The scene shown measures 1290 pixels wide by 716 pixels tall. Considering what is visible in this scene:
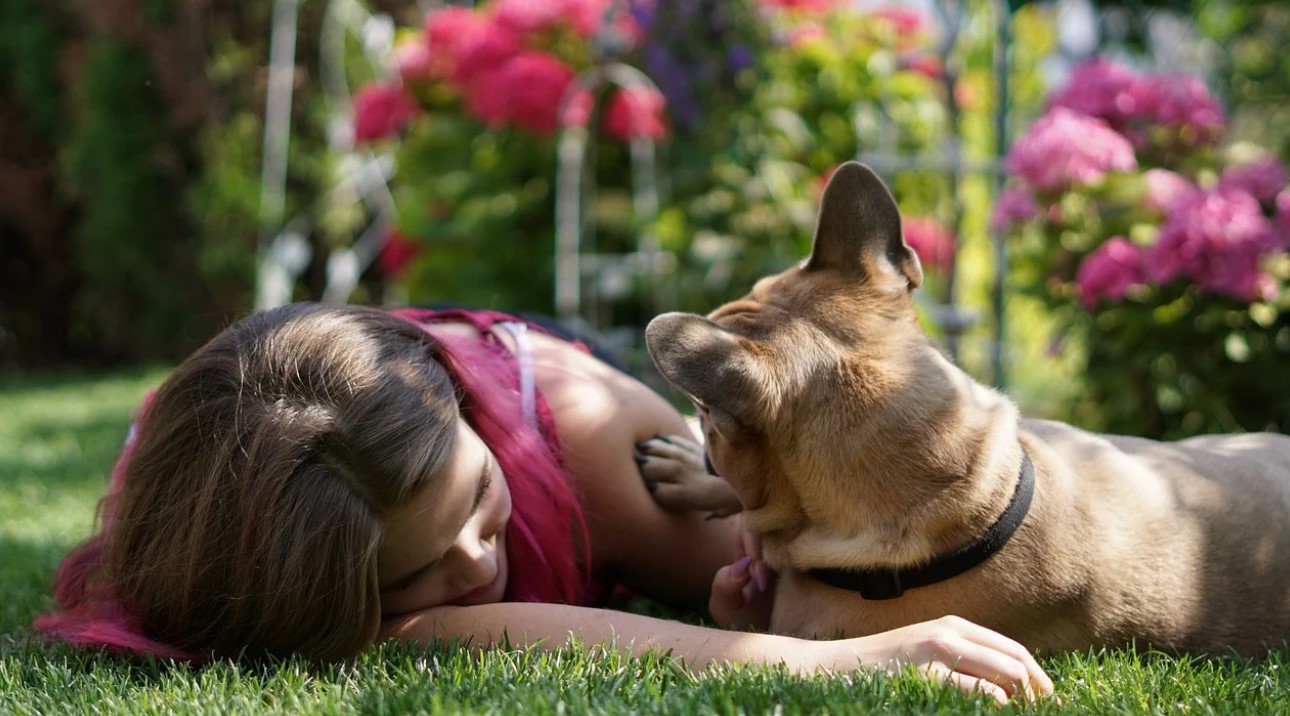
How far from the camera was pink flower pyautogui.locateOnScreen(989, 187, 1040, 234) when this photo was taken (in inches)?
179

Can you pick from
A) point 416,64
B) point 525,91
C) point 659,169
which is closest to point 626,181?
point 659,169

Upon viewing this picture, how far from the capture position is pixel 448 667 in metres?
2.16

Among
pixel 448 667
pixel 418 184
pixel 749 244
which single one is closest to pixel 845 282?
pixel 448 667

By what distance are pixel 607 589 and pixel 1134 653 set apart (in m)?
1.30

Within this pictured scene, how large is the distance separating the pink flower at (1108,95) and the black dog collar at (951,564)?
2.92 m

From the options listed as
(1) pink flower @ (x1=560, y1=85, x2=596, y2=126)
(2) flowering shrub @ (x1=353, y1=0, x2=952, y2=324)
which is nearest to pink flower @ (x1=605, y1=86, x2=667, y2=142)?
(2) flowering shrub @ (x1=353, y1=0, x2=952, y2=324)

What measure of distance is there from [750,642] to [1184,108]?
336cm

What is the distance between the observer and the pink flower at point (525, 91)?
6.99m

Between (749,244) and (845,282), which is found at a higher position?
(845,282)

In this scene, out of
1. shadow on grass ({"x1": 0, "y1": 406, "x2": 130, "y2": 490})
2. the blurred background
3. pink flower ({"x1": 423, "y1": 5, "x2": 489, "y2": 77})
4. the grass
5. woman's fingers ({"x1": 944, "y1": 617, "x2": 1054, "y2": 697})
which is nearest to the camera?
the grass

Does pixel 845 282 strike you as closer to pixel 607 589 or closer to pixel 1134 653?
pixel 1134 653

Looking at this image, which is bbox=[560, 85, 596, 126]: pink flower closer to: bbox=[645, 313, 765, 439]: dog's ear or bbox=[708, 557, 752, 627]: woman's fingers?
bbox=[708, 557, 752, 627]: woman's fingers

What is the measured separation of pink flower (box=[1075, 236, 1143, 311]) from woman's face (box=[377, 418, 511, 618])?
2.49 metres

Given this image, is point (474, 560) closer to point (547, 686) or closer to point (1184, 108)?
point (547, 686)
